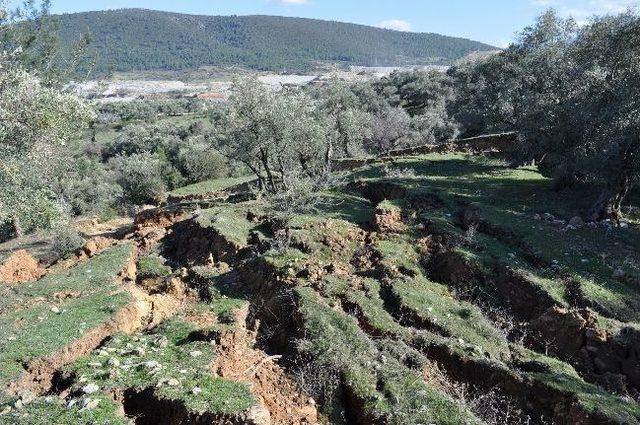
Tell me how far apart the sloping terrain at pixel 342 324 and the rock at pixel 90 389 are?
0.61 feet

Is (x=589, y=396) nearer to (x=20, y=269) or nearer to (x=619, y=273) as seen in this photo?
(x=619, y=273)

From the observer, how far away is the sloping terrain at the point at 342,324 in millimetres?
10594

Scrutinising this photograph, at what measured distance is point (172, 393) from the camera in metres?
10.4

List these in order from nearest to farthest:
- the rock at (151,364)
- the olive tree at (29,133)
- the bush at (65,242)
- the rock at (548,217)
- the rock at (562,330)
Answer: the rock at (151,364) < the rock at (562,330) < the olive tree at (29,133) < the rock at (548,217) < the bush at (65,242)

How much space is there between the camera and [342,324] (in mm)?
13117

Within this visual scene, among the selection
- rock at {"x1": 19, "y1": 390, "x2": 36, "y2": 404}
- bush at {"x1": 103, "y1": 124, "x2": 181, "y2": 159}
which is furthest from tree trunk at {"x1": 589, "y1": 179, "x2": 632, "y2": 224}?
bush at {"x1": 103, "y1": 124, "x2": 181, "y2": 159}

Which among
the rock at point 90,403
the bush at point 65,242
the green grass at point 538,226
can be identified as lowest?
the bush at point 65,242

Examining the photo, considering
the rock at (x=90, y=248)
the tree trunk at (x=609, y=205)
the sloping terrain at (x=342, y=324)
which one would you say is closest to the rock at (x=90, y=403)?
the sloping terrain at (x=342, y=324)

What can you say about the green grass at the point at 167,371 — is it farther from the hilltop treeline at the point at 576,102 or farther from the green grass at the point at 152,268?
the hilltop treeline at the point at 576,102

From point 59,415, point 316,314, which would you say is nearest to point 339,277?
point 316,314

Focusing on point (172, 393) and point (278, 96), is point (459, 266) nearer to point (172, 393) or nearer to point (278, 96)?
point (172, 393)

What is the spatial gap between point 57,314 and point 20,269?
8.30 meters

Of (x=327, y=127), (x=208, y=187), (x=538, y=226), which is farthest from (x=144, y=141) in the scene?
(x=538, y=226)

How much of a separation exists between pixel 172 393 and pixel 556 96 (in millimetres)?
24209
